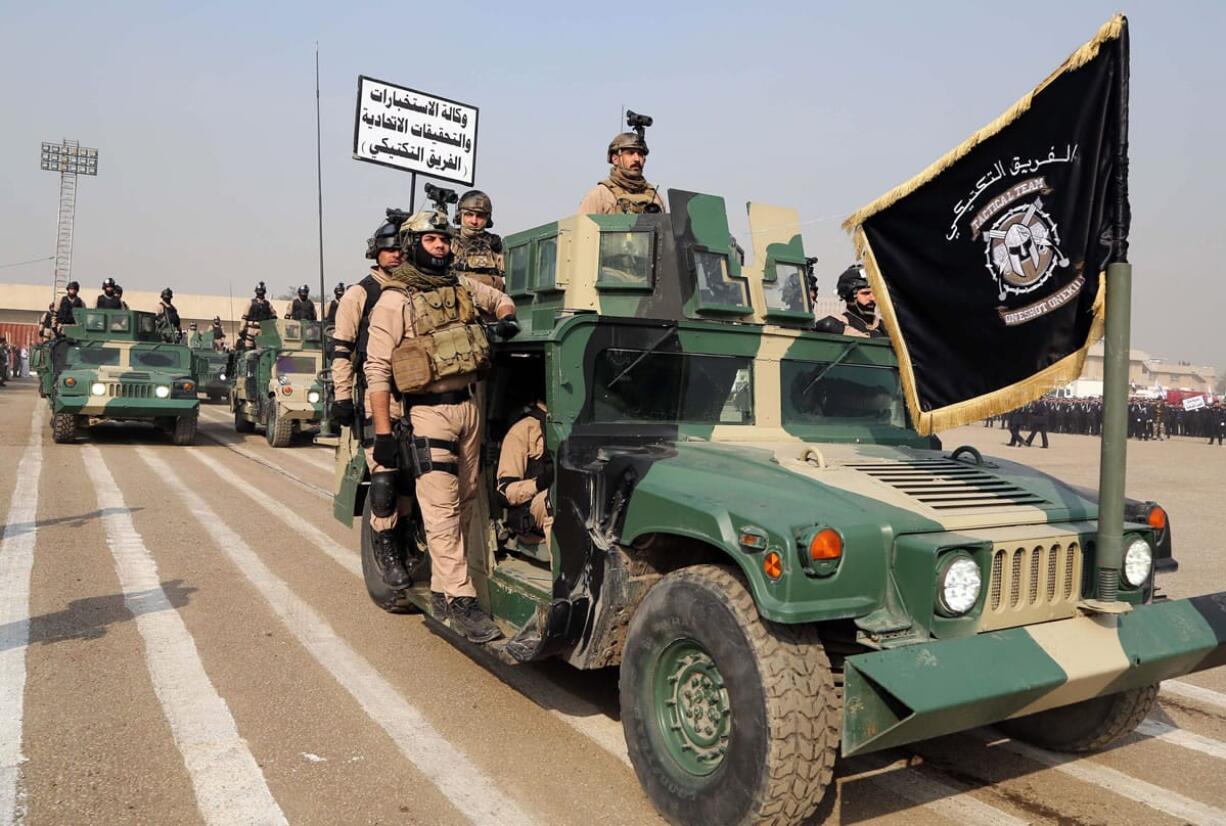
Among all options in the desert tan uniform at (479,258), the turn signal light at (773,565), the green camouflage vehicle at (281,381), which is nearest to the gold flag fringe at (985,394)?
the turn signal light at (773,565)

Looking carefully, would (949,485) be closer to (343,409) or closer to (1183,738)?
(1183,738)

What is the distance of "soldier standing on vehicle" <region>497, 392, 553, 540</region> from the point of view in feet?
15.2

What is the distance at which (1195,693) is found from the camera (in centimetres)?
488

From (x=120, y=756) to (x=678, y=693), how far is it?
2.16 metres

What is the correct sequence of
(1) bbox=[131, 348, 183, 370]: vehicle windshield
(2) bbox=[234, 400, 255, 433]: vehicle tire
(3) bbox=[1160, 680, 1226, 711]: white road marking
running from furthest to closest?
(2) bbox=[234, 400, 255, 433]: vehicle tire
(1) bbox=[131, 348, 183, 370]: vehicle windshield
(3) bbox=[1160, 680, 1226, 711]: white road marking

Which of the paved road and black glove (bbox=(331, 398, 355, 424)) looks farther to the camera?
black glove (bbox=(331, 398, 355, 424))

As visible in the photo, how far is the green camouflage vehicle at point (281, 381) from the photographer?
613 inches

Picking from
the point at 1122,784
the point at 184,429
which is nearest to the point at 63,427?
the point at 184,429

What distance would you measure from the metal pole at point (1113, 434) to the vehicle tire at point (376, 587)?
3730 mm

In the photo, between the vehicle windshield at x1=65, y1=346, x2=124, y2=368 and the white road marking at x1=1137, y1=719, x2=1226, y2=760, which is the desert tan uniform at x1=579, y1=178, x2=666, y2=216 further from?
the vehicle windshield at x1=65, y1=346, x2=124, y2=368

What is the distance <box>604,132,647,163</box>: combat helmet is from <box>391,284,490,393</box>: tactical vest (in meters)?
2.35

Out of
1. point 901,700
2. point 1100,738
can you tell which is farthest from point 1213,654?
point 901,700

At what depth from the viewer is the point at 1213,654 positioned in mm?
3350

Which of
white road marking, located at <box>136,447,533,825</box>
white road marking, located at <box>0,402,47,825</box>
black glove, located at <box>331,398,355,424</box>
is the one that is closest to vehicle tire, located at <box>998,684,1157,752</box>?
white road marking, located at <box>136,447,533,825</box>
